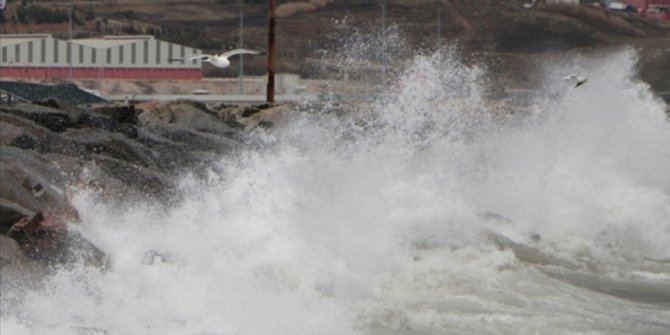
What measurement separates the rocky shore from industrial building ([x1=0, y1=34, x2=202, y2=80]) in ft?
86.2

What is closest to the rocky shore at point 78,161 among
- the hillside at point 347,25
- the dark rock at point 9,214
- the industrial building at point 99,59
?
the dark rock at point 9,214

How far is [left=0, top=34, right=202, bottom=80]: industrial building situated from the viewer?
166 feet

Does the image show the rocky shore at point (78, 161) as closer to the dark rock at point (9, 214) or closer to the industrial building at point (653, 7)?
the dark rock at point (9, 214)

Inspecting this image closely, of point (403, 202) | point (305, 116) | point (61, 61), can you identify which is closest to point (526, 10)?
point (61, 61)

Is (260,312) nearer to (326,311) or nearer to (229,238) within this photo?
(326,311)

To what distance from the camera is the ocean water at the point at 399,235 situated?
10.4 meters

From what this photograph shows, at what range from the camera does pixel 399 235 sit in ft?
49.9

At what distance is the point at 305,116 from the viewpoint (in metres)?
23.3

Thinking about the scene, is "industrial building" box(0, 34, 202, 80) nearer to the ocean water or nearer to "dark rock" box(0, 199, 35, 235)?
the ocean water

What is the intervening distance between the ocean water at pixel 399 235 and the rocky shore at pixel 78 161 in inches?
11.7

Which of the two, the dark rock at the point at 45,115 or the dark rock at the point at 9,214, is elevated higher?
the dark rock at the point at 9,214

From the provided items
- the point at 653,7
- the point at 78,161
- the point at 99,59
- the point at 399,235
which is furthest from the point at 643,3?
the point at 78,161

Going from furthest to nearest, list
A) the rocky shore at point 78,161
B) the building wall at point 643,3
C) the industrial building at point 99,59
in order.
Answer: the building wall at point 643,3 → the industrial building at point 99,59 → the rocky shore at point 78,161

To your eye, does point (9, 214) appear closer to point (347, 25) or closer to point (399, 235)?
point (399, 235)
